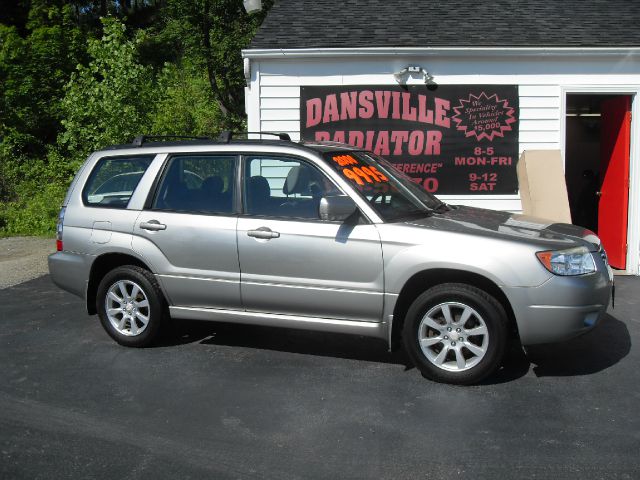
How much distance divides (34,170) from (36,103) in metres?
4.42

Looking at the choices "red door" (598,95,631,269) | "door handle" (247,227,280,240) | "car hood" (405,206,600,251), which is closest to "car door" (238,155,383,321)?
"door handle" (247,227,280,240)

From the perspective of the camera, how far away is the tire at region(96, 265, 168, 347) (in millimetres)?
6223

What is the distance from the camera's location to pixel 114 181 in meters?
6.55

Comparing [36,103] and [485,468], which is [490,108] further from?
[36,103]

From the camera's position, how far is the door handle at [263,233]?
565 centimetres

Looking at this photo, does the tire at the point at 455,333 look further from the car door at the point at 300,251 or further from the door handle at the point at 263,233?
the door handle at the point at 263,233

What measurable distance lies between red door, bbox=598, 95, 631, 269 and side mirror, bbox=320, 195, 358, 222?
5.93 metres

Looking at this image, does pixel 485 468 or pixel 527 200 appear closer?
pixel 485 468

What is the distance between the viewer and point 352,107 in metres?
9.86

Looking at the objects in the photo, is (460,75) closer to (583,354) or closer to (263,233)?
(583,354)

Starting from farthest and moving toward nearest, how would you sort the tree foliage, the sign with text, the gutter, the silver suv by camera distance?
the tree foliage → the sign with text → the gutter → the silver suv

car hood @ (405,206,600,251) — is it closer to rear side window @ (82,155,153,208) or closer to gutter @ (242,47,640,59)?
rear side window @ (82,155,153,208)

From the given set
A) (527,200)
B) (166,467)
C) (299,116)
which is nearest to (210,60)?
(299,116)

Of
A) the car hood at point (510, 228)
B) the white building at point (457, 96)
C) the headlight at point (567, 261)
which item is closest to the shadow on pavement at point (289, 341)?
the car hood at point (510, 228)
